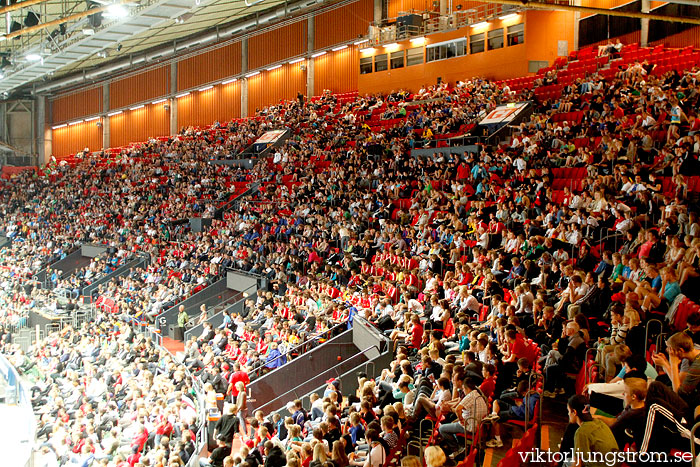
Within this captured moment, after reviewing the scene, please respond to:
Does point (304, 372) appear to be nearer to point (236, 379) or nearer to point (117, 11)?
point (236, 379)

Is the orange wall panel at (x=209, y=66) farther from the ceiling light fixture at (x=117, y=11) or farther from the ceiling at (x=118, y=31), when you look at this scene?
the ceiling light fixture at (x=117, y=11)

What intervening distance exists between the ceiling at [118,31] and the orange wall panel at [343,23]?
0.86 m

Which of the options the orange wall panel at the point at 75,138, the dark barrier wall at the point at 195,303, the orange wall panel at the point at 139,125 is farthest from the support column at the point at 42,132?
the dark barrier wall at the point at 195,303

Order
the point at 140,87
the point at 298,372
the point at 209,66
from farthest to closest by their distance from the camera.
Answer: the point at 140,87, the point at 209,66, the point at 298,372

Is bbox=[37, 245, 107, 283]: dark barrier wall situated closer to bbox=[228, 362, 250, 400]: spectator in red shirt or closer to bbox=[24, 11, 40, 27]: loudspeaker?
bbox=[24, 11, 40, 27]: loudspeaker

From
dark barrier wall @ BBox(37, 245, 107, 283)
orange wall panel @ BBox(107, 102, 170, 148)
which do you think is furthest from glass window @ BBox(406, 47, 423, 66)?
orange wall panel @ BBox(107, 102, 170, 148)

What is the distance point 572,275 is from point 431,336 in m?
1.92

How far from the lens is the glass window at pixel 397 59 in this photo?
26641 millimetres

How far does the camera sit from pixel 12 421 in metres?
14.9

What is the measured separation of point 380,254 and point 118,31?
45.7ft

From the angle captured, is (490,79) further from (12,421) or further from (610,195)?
(12,421)

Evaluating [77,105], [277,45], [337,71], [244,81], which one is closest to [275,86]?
[277,45]

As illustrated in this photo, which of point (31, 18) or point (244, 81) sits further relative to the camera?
point (244, 81)

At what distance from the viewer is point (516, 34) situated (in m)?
22.6
